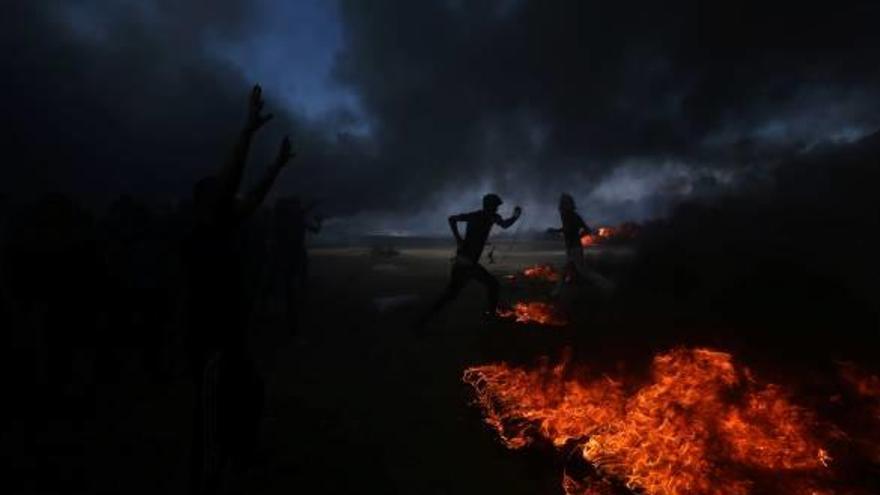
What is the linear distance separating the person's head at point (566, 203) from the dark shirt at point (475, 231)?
3.22 m

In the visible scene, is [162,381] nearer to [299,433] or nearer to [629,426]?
[299,433]

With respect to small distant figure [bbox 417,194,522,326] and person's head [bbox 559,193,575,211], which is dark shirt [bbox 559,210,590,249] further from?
A: small distant figure [bbox 417,194,522,326]

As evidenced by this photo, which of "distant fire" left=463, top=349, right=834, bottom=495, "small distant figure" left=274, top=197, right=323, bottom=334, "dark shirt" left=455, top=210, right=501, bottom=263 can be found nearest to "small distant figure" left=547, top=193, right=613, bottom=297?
"dark shirt" left=455, top=210, right=501, bottom=263

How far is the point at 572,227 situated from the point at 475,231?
353 cm

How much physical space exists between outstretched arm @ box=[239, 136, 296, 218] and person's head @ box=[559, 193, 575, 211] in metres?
9.38

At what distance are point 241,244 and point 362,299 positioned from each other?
7383mm

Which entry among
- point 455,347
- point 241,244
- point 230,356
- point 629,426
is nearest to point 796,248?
point 455,347

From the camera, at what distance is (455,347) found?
9.96 m

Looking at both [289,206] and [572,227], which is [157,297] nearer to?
[289,206]

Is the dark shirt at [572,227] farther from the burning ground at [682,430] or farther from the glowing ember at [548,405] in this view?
the burning ground at [682,430]

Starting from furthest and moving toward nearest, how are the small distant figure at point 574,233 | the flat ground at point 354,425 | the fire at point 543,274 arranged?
the fire at point 543,274 < the small distant figure at point 574,233 < the flat ground at point 354,425

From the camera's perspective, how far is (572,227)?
12.9m

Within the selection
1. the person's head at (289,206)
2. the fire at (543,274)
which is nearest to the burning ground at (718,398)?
the person's head at (289,206)

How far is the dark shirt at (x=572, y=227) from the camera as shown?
42.2ft
